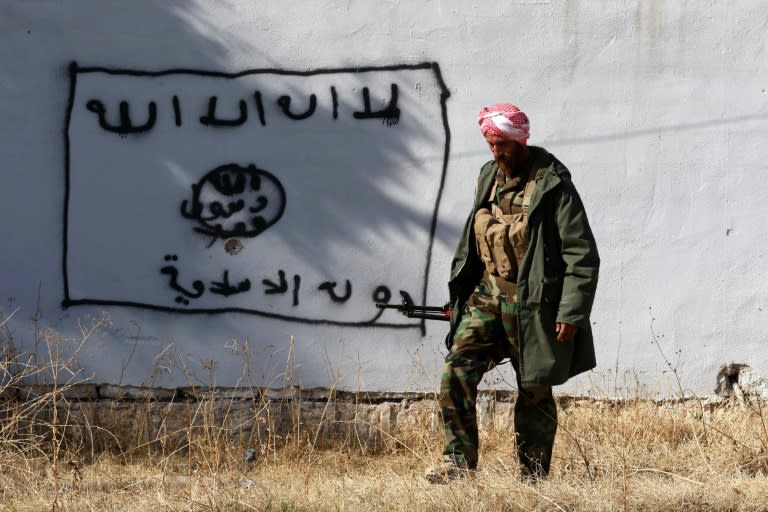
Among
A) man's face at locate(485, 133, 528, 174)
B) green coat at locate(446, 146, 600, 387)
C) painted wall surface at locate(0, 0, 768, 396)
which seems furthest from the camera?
painted wall surface at locate(0, 0, 768, 396)

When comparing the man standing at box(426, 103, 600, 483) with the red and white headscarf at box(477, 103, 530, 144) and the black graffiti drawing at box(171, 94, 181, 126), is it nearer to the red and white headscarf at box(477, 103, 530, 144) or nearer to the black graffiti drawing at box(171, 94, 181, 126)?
the red and white headscarf at box(477, 103, 530, 144)

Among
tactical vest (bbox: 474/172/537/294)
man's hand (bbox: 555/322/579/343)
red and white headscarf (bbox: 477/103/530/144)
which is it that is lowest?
man's hand (bbox: 555/322/579/343)

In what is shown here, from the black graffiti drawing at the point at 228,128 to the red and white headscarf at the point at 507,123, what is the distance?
1198 millimetres

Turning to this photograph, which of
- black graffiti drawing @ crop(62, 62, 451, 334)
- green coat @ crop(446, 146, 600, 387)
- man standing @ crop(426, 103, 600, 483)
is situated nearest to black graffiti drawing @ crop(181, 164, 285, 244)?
black graffiti drawing @ crop(62, 62, 451, 334)

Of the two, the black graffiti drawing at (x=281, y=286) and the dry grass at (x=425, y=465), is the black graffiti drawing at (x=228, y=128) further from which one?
the dry grass at (x=425, y=465)

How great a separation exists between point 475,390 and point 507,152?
0.85 m

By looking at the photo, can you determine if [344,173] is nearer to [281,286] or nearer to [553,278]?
[281,286]

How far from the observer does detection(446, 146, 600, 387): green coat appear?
3795mm

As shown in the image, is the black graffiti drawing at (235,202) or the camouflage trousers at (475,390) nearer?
the camouflage trousers at (475,390)

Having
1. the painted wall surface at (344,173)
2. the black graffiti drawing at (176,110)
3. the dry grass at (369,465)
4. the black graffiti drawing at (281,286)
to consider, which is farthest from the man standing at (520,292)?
the black graffiti drawing at (176,110)

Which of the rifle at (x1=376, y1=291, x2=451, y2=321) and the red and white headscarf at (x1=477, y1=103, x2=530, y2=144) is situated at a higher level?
the red and white headscarf at (x1=477, y1=103, x2=530, y2=144)

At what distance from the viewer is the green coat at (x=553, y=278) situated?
3.79 meters

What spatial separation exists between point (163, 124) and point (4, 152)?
75cm

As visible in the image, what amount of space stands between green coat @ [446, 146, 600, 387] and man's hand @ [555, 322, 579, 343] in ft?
0.08
